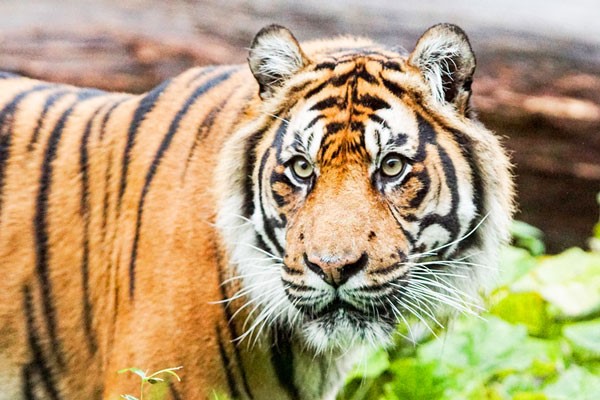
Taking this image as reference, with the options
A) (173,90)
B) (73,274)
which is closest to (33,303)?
(73,274)

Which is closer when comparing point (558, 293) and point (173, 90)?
point (173, 90)

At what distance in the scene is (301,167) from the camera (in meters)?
2.46

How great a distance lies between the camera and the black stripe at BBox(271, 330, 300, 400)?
8.73 ft

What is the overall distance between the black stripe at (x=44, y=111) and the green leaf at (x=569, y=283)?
73.9 inches

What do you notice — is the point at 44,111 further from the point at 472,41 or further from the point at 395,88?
the point at 472,41

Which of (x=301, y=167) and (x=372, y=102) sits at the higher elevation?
(x=372, y=102)

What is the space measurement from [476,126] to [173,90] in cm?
92

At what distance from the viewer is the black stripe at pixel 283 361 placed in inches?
105

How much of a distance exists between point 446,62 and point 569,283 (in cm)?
155

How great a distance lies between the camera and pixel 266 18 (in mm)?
5055

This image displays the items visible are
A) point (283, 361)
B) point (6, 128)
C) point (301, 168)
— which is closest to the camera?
point (301, 168)

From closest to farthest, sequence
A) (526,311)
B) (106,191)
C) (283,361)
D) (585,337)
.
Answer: (283,361)
(106,191)
(585,337)
(526,311)

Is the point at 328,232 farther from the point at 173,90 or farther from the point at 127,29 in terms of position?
the point at 127,29

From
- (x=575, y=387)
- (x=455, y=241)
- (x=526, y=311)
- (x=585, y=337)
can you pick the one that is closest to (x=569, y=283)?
(x=526, y=311)
